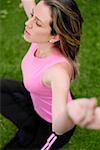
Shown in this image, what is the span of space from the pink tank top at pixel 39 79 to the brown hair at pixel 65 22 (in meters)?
0.11

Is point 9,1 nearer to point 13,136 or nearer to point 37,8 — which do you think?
point 13,136

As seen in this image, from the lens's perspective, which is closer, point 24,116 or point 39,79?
point 39,79

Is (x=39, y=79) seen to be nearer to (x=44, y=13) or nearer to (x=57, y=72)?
(x=57, y=72)

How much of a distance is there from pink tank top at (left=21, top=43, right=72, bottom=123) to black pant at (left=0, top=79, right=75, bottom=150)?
0.10m

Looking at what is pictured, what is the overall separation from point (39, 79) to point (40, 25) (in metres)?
0.36

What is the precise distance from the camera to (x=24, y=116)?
3.91m

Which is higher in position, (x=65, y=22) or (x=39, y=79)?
(x=65, y=22)

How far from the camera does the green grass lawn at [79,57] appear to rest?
14.5 feet

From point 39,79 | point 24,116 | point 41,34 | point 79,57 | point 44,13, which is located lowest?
point 79,57

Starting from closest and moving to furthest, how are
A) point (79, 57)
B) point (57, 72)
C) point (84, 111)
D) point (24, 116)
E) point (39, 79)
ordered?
point (84, 111)
point (57, 72)
point (39, 79)
point (24, 116)
point (79, 57)

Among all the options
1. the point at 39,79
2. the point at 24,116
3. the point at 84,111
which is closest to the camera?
the point at 84,111

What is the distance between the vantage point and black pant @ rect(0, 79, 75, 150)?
3850mm

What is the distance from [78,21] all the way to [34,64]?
463 millimetres

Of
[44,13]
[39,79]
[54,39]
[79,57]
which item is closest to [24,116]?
[39,79]
